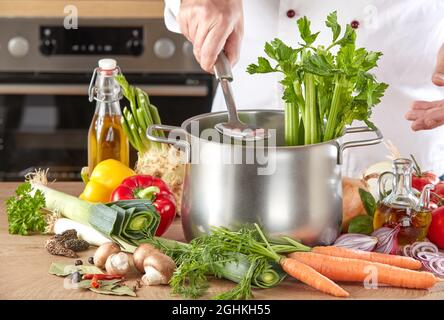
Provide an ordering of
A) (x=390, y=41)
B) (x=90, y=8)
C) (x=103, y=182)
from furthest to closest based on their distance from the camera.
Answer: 1. (x=90, y=8)
2. (x=390, y=41)
3. (x=103, y=182)

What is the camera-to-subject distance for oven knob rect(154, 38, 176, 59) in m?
2.86

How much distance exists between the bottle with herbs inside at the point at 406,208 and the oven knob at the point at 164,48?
5.11 feet

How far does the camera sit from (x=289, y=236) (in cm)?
134

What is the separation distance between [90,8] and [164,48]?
0.28m

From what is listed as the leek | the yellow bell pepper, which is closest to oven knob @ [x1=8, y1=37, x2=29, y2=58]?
the yellow bell pepper

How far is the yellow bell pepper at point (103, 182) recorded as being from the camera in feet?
5.44

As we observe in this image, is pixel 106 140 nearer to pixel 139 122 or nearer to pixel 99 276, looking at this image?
pixel 139 122

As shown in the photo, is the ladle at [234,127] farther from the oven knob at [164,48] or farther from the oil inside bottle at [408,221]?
the oven knob at [164,48]

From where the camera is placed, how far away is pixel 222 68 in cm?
155

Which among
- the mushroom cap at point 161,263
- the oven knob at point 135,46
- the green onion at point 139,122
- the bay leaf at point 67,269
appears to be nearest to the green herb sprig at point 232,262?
the mushroom cap at point 161,263

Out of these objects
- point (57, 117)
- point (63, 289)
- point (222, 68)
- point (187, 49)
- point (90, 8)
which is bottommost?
point (63, 289)

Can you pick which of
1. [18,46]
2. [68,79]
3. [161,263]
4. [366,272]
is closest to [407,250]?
[366,272]
